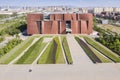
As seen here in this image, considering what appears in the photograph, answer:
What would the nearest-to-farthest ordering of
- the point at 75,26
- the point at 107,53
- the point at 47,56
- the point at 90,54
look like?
the point at 47,56 < the point at 90,54 < the point at 107,53 < the point at 75,26

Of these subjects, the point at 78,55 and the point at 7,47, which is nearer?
the point at 78,55

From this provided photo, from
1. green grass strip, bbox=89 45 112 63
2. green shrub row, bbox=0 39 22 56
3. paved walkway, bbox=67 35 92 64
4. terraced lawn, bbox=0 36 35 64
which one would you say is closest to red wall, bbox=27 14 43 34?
terraced lawn, bbox=0 36 35 64

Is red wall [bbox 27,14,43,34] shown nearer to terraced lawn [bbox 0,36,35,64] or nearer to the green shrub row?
terraced lawn [bbox 0,36,35,64]

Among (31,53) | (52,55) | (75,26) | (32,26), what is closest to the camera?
(52,55)

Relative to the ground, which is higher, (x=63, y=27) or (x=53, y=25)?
(x=53, y=25)

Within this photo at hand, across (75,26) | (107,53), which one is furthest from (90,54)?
(75,26)

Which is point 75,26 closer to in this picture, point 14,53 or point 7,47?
point 7,47

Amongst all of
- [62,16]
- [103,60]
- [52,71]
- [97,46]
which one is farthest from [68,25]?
[52,71]

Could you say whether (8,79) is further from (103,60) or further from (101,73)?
(103,60)
